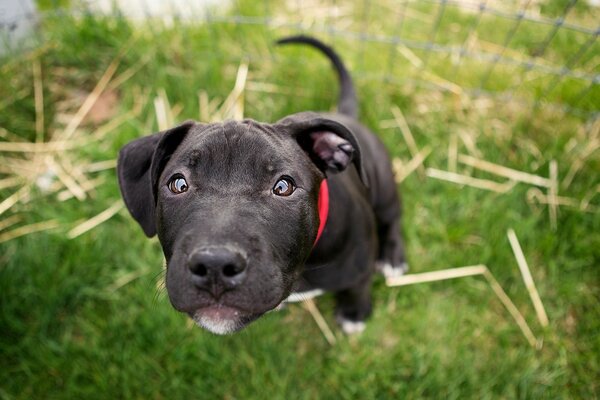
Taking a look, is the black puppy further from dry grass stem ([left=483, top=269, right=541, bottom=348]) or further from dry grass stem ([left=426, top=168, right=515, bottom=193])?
dry grass stem ([left=426, top=168, right=515, bottom=193])

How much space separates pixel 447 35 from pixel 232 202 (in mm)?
3763

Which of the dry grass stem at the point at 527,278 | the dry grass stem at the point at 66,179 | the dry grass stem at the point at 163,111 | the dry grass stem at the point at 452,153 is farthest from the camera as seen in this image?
the dry grass stem at the point at 163,111

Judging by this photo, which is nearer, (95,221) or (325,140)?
(325,140)

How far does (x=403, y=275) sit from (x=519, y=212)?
1.08 meters

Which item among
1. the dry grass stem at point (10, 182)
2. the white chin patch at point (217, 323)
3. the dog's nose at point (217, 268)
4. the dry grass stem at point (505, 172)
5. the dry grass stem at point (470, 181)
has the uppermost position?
the dog's nose at point (217, 268)

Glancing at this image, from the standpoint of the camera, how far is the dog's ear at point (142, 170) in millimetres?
2365

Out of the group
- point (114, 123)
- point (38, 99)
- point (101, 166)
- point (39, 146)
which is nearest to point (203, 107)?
point (114, 123)

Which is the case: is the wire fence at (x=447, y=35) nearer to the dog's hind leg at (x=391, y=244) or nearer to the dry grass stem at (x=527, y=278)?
the dry grass stem at (x=527, y=278)

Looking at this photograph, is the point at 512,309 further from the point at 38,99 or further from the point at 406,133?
the point at 38,99

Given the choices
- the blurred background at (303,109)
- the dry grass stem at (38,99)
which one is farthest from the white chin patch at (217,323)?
the dry grass stem at (38,99)

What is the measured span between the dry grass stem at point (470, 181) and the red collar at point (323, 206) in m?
1.73

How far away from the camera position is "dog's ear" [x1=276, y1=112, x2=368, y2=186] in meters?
2.29

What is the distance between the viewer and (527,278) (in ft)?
11.5

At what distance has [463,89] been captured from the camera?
4.42m
